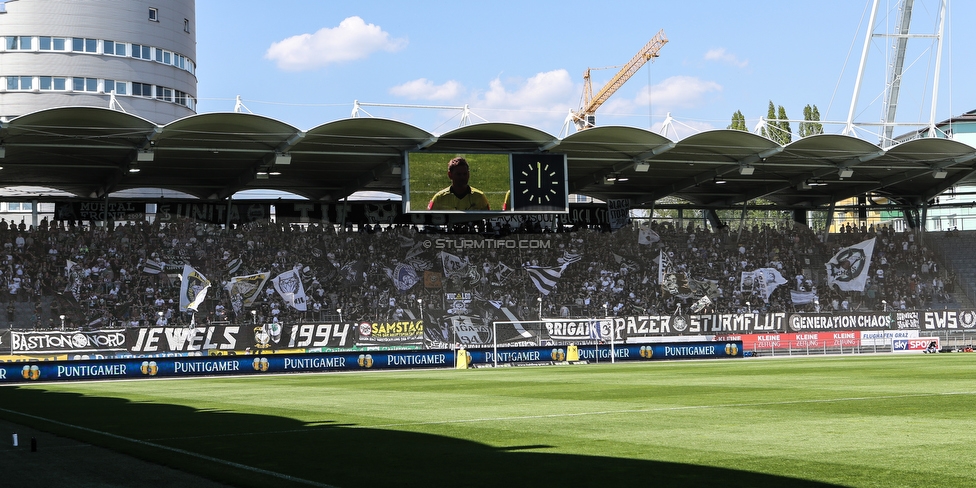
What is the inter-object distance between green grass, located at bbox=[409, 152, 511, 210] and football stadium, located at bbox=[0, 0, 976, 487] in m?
0.11

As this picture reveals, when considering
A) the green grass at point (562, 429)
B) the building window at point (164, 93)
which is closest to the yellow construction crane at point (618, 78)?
the building window at point (164, 93)

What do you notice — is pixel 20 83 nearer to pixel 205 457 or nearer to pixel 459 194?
pixel 459 194

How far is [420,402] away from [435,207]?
23909mm

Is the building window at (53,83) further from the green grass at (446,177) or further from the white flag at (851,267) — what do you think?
the white flag at (851,267)

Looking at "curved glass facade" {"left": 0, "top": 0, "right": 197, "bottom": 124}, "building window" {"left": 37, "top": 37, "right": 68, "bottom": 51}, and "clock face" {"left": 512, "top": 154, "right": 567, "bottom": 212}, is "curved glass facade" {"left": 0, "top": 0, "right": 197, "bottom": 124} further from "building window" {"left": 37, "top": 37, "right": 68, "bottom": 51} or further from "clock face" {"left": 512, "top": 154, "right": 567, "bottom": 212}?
"clock face" {"left": 512, "top": 154, "right": 567, "bottom": 212}

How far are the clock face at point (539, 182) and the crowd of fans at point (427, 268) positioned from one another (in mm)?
5588

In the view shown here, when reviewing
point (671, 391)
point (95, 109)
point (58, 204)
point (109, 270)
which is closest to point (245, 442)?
point (671, 391)

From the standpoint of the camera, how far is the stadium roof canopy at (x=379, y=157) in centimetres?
4000

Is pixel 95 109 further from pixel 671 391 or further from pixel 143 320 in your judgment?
pixel 671 391

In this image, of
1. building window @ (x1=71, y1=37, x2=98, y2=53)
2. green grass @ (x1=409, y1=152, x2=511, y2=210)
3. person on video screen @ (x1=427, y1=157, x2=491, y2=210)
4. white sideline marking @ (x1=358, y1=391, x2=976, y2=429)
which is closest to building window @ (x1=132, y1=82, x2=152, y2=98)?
building window @ (x1=71, y1=37, x2=98, y2=53)

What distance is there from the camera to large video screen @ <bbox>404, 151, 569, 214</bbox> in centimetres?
4300

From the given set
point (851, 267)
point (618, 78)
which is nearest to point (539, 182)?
point (851, 267)

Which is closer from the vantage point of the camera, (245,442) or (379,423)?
(245,442)

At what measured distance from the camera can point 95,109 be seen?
3684cm
